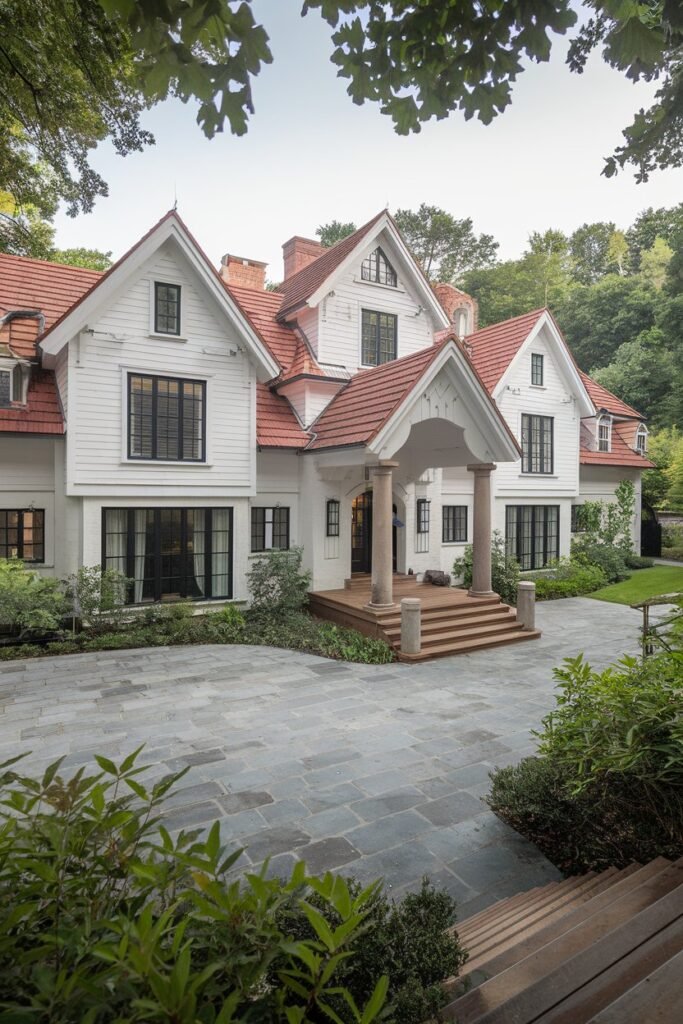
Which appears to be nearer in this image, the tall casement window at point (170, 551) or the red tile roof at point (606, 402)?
the tall casement window at point (170, 551)

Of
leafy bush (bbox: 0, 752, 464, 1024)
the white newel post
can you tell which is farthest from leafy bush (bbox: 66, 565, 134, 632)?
leafy bush (bbox: 0, 752, 464, 1024)

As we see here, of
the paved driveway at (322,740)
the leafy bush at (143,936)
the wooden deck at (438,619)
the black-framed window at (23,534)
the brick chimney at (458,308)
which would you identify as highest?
the brick chimney at (458,308)

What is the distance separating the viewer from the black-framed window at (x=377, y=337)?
16703 mm

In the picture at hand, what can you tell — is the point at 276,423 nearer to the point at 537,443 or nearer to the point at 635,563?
the point at 537,443

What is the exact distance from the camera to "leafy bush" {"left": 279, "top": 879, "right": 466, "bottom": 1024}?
2.52 metres

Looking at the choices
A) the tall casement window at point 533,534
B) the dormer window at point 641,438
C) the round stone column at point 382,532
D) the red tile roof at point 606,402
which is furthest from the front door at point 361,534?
the dormer window at point 641,438

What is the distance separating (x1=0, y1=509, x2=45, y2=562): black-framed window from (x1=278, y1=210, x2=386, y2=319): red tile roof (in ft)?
30.1

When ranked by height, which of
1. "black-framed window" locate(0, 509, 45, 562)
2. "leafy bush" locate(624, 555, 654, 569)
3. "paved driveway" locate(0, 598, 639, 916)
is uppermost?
"black-framed window" locate(0, 509, 45, 562)

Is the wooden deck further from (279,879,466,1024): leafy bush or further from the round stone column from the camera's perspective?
(279,879,466,1024): leafy bush

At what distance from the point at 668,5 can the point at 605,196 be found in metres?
2.63

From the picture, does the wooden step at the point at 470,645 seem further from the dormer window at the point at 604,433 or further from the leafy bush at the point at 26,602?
the dormer window at the point at 604,433

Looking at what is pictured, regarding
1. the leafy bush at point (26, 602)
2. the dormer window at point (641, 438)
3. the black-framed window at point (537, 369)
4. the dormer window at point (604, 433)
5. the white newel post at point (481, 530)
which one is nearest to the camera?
the leafy bush at point (26, 602)

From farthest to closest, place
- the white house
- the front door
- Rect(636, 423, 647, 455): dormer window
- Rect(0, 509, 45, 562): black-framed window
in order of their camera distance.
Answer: Rect(636, 423, 647, 455): dormer window < the front door < Rect(0, 509, 45, 562): black-framed window < the white house

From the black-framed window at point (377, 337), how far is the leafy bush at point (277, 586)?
6680 millimetres
